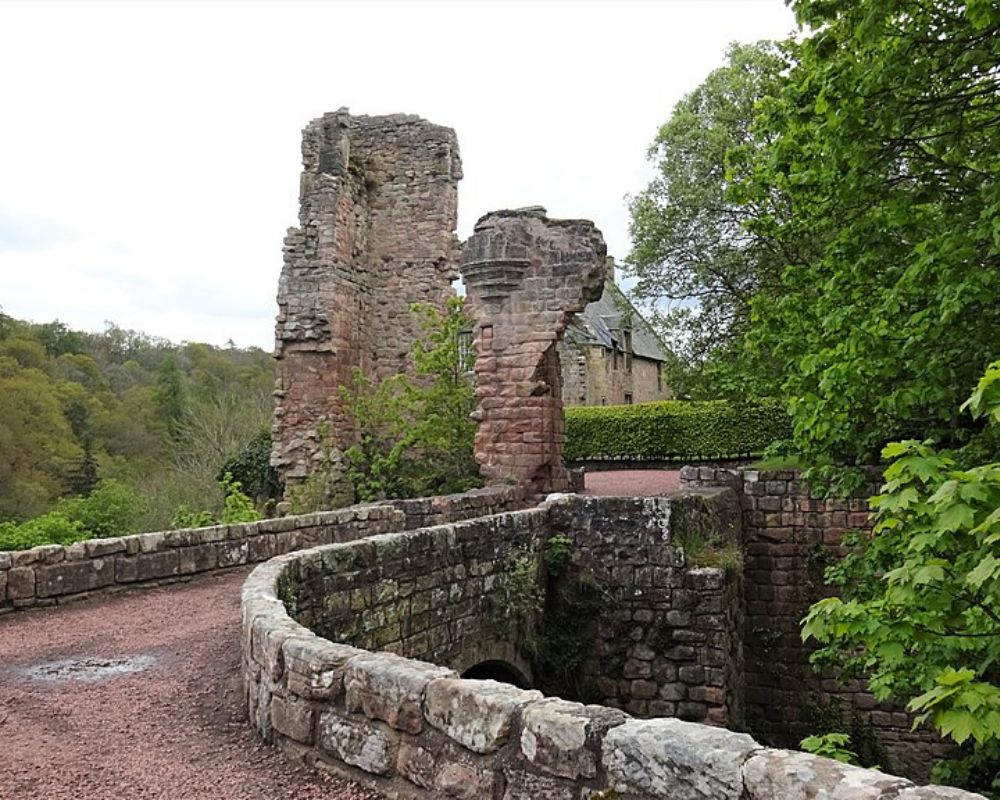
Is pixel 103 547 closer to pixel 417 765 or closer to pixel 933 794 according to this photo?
pixel 417 765

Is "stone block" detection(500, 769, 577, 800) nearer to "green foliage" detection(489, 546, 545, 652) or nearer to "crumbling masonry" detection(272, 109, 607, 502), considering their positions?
"green foliage" detection(489, 546, 545, 652)

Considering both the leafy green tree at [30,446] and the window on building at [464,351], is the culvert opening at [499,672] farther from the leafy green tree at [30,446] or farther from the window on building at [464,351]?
the leafy green tree at [30,446]

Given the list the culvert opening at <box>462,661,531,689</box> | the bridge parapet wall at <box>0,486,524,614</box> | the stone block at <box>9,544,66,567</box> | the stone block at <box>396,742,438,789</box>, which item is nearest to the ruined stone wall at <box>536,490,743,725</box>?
the culvert opening at <box>462,661,531,689</box>

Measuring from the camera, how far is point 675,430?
83.1ft

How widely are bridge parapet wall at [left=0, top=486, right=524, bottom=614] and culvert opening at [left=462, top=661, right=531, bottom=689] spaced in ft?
8.62

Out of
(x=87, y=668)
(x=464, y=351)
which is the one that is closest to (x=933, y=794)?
(x=87, y=668)

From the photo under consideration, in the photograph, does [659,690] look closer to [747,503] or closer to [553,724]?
[747,503]

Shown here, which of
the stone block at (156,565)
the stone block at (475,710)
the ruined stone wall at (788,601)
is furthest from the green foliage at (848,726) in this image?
the stone block at (475,710)

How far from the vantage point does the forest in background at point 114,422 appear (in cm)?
2744

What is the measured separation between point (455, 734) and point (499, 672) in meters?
5.24

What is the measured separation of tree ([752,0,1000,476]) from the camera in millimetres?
7145

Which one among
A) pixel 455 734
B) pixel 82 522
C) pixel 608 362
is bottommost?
pixel 82 522

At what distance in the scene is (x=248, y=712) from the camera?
4465 millimetres

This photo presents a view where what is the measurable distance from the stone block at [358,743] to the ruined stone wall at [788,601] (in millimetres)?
9421
